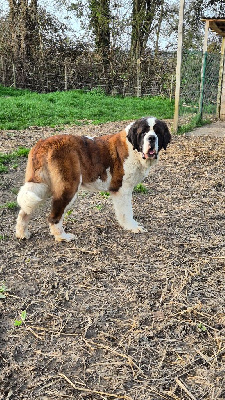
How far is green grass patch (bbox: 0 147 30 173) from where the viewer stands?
6.77 metres

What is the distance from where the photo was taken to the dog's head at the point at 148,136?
13.1 ft

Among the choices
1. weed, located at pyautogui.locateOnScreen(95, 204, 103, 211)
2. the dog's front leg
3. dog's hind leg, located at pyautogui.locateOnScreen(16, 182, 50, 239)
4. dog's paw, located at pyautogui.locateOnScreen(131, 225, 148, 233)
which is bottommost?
dog's paw, located at pyautogui.locateOnScreen(131, 225, 148, 233)

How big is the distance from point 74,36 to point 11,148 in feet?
47.9

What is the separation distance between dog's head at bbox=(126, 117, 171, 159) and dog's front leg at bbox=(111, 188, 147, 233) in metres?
0.53

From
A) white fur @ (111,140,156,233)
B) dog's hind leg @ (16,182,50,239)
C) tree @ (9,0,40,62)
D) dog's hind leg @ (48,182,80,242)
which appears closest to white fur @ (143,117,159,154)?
white fur @ (111,140,156,233)

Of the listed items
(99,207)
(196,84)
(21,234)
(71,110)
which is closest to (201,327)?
(21,234)

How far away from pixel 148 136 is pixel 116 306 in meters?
1.79

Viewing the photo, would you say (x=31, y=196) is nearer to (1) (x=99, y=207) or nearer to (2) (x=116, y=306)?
(2) (x=116, y=306)

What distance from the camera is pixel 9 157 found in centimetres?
740

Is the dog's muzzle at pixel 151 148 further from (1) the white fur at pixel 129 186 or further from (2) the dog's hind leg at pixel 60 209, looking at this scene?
(2) the dog's hind leg at pixel 60 209

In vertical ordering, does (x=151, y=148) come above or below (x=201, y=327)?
above

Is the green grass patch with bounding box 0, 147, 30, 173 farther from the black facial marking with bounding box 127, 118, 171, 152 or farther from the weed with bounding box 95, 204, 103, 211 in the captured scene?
the black facial marking with bounding box 127, 118, 171, 152

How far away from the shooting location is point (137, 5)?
20734 millimetres

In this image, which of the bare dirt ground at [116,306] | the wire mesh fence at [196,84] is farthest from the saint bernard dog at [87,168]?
the wire mesh fence at [196,84]
